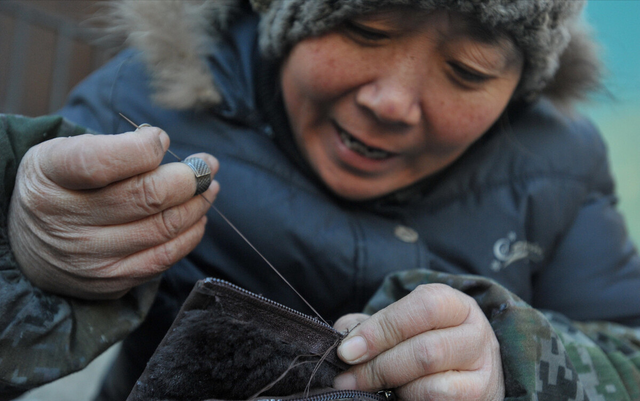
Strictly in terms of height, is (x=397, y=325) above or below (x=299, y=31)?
below

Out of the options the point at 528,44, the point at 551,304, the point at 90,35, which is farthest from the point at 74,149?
the point at 90,35

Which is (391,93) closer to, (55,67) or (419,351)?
(419,351)

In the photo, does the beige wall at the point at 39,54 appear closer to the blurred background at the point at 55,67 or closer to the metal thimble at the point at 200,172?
the blurred background at the point at 55,67

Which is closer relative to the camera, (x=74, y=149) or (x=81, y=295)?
(x=74, y=149)

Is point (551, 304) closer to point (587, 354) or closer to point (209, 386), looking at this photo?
point (587, 354)

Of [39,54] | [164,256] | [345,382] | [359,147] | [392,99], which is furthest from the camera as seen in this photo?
[39,54]

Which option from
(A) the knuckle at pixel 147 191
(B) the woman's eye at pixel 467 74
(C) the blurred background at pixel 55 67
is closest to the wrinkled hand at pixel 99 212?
(A) the knuckle at pixel 147 191

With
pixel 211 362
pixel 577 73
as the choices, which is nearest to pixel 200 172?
pixel 211 362
